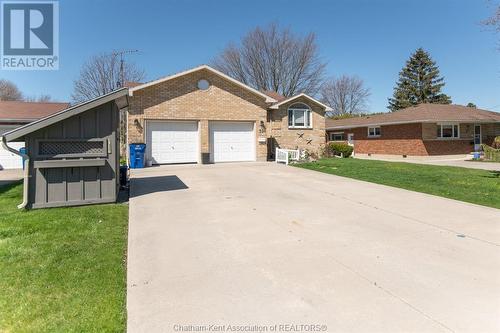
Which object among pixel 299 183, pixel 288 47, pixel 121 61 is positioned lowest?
pixel 299 183

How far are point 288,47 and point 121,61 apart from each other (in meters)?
18.6

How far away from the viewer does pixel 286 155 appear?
57.4 ft

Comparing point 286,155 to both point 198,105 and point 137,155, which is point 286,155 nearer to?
point 198,105

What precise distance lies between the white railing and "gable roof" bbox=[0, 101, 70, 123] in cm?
1382

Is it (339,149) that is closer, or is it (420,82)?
(339,149)

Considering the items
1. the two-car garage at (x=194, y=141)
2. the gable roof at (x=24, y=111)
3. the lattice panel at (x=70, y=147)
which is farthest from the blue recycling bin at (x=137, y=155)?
the lattice panel at (x=70, y=147)

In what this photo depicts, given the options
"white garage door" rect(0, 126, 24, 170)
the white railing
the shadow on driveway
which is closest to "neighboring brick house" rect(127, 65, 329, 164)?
the white railing

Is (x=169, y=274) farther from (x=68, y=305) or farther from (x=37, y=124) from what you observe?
(x=37, y=124)

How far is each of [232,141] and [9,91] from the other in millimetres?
39291

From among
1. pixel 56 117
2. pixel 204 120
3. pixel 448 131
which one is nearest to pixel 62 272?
pixel 56 117

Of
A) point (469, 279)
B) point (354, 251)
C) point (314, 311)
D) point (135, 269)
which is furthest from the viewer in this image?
point (354, 251)

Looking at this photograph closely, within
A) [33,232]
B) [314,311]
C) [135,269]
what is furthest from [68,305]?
[33,232]

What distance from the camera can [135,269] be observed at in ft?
12.9

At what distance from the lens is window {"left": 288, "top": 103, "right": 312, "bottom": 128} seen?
20938 millimetres
